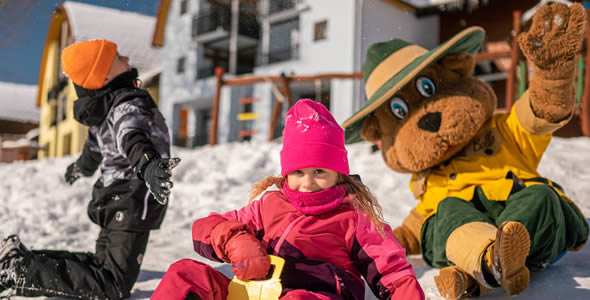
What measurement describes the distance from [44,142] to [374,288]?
16.1 feet

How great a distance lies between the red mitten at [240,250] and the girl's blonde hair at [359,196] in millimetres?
221

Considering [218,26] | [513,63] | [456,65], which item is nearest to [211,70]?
[218,26]

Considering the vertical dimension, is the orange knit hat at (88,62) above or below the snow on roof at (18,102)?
above

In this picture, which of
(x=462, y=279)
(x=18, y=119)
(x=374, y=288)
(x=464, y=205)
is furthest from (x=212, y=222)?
(x=18, y=119)

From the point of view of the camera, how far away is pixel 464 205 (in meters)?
1.79

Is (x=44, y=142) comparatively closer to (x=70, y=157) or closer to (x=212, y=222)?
(x=70, y=157)

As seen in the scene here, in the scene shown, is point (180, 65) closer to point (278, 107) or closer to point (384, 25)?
point (278, 107)

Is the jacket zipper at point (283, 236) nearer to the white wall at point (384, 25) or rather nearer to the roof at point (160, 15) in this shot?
the white wall at point (384, 25)

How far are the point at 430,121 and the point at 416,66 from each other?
25 centimetres

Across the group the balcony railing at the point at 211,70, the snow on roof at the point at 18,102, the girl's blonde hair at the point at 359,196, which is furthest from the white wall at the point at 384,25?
the balcony railing at the point at 211,70

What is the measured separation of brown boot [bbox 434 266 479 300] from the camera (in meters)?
1.52

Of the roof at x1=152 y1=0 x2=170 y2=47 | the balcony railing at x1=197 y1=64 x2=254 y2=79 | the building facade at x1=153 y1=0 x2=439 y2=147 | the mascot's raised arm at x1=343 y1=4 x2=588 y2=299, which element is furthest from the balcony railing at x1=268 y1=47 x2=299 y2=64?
the mascot's raised arm at x1=343 y1=4 x2=588 y2=299

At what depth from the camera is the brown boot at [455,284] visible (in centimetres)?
152

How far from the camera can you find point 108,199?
1886 millimetres
